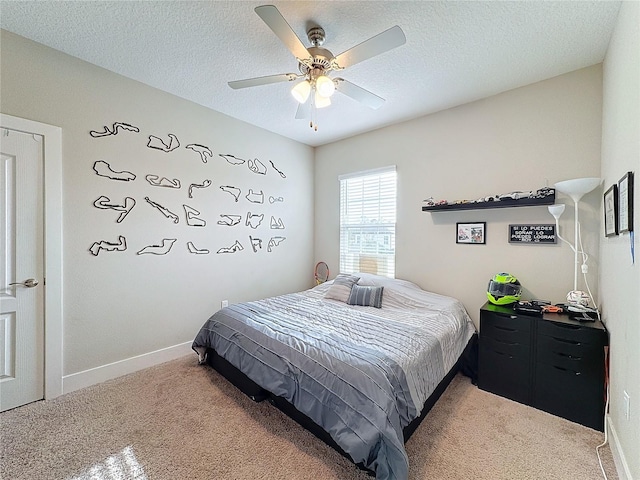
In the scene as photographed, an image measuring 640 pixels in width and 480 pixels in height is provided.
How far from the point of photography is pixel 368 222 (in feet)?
12.8

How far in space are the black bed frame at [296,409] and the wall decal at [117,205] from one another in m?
1.59

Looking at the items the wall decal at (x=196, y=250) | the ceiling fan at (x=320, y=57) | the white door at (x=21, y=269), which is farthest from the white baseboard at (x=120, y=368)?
the ceiling fan at (x=320, y=57)

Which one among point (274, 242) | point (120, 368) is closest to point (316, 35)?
point (274, 242)

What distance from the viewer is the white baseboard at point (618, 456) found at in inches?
56.7

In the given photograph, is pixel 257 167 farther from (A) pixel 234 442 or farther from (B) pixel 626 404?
(B) pixel 626 404

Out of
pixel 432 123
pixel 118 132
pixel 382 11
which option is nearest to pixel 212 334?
pixel 118 132

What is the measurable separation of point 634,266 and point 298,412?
6.84 ft

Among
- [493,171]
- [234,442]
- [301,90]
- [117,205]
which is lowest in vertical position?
[234,442]

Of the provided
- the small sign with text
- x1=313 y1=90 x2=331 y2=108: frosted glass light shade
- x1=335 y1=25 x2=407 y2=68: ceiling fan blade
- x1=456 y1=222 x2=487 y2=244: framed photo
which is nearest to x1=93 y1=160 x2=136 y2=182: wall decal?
x1=313 y1=90 x2=331 y2=108: frosted glass light shade

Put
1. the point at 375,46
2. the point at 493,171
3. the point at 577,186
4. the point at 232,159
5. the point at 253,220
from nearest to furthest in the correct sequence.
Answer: the point at 375,46, the point at 577,186, the point at 493,171, the point at 232,159, the point at 253,220

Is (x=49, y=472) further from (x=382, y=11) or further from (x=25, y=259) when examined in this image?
(x=382, y=11)

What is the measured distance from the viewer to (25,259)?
7.11 feet

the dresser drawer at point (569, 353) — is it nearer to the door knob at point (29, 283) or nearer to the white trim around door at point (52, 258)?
the white trim around door at point (52, 258)

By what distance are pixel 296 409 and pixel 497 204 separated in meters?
2.55
